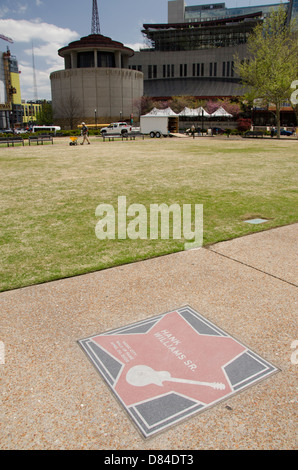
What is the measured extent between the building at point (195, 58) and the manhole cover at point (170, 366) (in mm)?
90888

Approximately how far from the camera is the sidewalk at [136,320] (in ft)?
7.59

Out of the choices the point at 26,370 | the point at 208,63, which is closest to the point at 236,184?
the point at 26,370

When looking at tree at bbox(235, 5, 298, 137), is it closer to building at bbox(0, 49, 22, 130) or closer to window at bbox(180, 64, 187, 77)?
window at bbox(180, 64, 187, 77)

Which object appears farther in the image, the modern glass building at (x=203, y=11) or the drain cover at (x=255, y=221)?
the modern glass building at (x=203, y=11)

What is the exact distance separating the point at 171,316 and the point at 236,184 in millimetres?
8279

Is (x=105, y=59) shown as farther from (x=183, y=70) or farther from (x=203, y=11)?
(x=203, y=11)

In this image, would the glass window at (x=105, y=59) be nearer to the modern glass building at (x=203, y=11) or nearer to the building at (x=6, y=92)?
the building at (x=6, y=92)

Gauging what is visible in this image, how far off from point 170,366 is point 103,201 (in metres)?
6.48

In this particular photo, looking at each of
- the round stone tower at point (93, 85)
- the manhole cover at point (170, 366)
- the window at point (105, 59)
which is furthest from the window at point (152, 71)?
the manhole cover at point (170, 366)

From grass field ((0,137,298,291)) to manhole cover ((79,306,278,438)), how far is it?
174 centimetres

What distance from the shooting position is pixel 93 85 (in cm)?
8425

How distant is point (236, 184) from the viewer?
1121 centimetres

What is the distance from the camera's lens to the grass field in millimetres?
5312

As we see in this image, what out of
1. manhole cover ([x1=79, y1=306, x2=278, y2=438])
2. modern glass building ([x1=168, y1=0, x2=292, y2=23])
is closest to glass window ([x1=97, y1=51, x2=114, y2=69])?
modern glass building ([x1=168, y1=0, x2=292, y2=23])
